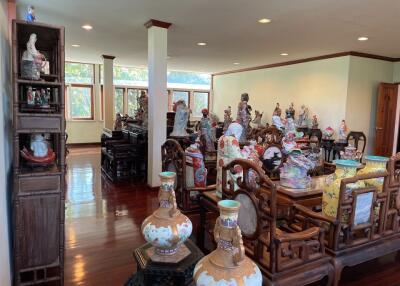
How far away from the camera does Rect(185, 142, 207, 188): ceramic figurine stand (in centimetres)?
289

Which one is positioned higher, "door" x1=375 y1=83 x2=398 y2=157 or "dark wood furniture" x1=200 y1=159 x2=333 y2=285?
"door" x1=375 y1=83 x2=398 y2=157

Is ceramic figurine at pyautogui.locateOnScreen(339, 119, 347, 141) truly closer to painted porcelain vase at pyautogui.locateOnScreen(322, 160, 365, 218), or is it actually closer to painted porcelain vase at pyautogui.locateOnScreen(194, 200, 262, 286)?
painted porcelain vase at pyautogui.locateOnScreen(322, 160, 365, 218)

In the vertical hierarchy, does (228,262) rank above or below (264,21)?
below

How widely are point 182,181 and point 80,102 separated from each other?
7.61 m

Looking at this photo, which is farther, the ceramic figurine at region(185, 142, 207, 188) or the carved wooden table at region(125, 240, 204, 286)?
the ceramic figurine at region(185, 142, 207, 188)

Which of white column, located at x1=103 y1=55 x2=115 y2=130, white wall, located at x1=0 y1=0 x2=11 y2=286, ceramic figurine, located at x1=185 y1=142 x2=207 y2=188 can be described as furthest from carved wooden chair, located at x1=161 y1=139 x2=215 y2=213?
white column, located at x1=103 y1=55 x2=115 y2=130

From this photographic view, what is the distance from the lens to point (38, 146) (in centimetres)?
217

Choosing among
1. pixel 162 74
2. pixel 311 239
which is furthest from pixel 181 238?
pixel 162 74

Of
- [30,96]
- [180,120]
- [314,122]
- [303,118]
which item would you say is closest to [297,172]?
[30,96]

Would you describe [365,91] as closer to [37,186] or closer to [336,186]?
[336,186]

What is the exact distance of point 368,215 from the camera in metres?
2.07

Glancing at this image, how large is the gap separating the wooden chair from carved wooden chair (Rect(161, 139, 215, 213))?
972 mm

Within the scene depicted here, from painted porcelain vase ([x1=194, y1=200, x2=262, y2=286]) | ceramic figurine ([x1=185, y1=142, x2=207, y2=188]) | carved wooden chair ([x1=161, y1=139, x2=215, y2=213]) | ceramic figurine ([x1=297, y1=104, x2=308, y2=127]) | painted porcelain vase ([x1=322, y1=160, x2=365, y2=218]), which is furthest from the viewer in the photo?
ceramic figurine ([x1=297, y1=104, x2=308, y2=127])

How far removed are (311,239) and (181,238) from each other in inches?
36.8
